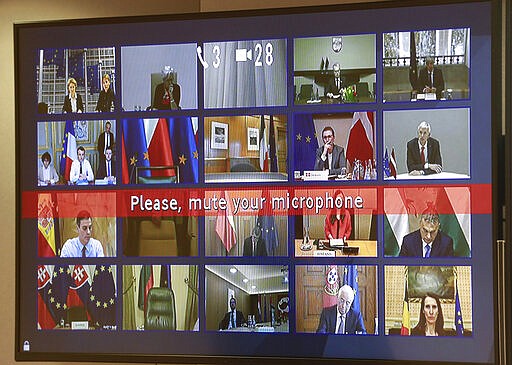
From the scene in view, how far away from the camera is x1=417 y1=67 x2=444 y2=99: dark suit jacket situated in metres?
2.84

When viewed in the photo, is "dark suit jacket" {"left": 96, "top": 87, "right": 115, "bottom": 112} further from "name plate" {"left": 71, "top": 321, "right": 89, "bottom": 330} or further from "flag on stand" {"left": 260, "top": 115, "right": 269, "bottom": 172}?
"name plate" {"left": 71, "top": 321, "right": 89, "bottom": 330}

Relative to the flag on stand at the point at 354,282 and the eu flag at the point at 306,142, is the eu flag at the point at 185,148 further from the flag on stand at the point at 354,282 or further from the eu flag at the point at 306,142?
the flag on stand at the point at 354,282

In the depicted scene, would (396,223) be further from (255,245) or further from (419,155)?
(255,245)

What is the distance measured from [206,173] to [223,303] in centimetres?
52

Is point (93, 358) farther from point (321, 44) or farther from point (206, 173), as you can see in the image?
point (321, 44)

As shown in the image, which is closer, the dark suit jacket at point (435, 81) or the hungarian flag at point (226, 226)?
the dark suit jacket at point (435, 81)

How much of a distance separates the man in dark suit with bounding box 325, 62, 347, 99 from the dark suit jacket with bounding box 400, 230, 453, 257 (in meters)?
0.61

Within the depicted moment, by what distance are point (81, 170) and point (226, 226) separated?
2.11 feet

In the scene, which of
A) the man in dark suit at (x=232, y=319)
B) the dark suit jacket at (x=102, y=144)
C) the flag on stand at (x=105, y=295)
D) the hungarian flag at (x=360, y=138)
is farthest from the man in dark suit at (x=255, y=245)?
the dark suit jacket at (x=102, y=144)

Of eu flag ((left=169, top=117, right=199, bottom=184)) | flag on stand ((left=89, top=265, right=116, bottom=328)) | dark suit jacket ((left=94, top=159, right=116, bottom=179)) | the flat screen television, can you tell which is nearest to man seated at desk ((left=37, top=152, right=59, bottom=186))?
the flat screen television

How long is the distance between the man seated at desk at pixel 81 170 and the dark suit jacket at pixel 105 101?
0.18 meters

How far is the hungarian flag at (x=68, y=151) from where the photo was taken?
3.06m

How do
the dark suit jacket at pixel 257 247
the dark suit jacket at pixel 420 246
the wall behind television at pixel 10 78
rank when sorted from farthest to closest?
the wall behind television at pixel 10 78 → the dark suit jacket at pixel 257 247 → the dark suit jacket at pixel 420 246

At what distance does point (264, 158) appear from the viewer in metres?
2.95
